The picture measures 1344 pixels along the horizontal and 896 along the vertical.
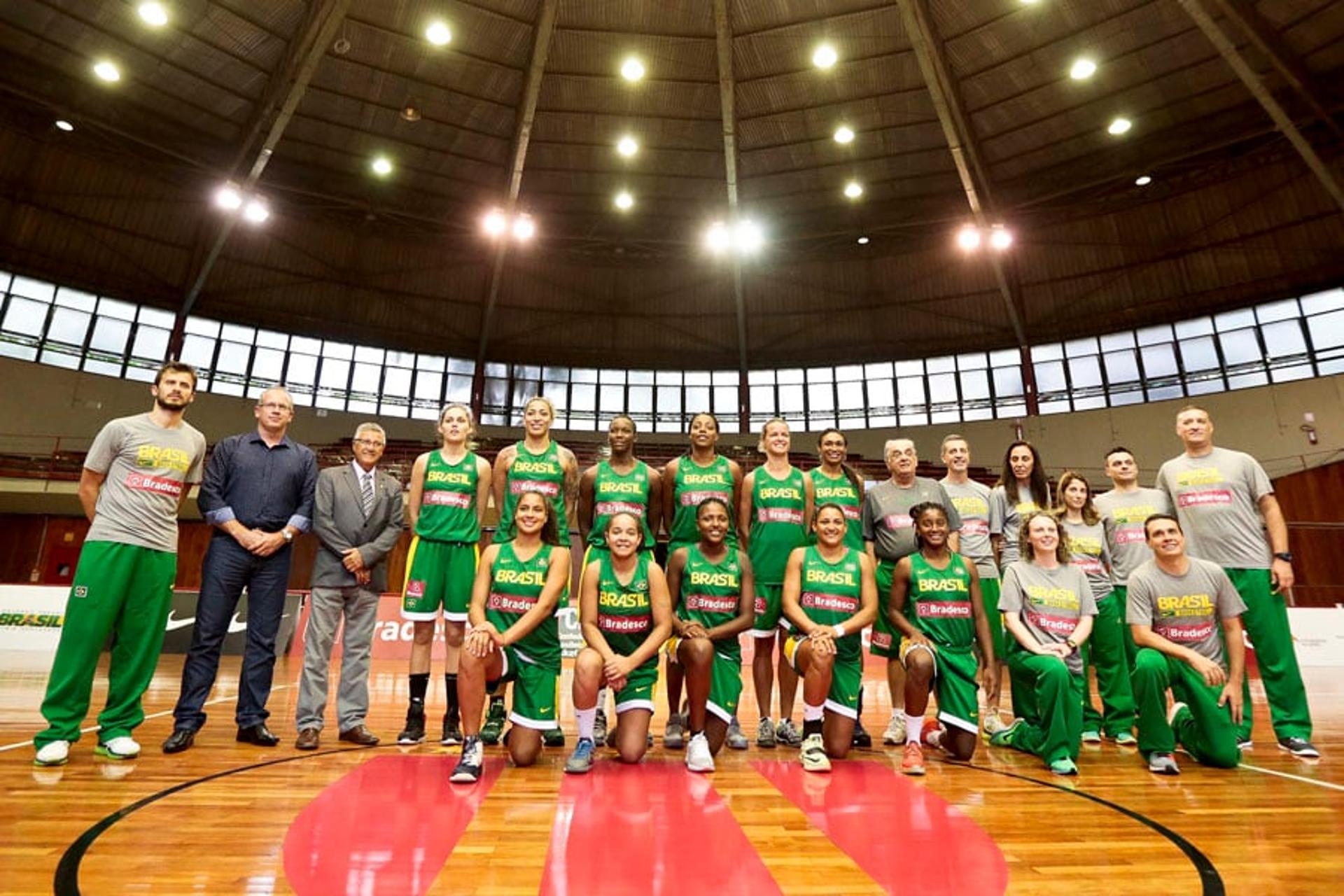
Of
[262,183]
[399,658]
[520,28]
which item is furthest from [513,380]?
[399,658]

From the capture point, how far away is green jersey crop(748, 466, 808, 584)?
14.3 ft

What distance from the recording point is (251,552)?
3889mm

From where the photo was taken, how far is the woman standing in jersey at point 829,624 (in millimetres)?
3635

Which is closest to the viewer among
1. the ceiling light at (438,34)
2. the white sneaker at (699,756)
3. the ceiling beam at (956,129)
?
the white sneaker at (699,756)

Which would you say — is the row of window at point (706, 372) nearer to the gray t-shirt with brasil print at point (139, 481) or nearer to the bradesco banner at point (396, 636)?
the bradesco banner at point (396, 636)

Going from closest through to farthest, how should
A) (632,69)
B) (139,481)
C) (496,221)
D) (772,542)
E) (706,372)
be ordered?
1. (139,481)
2. (772,542)
3. (632,69)
4. (496,221)
5. (706,372)

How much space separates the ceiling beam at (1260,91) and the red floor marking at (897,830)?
1385cm

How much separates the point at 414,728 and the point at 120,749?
4.35 feet

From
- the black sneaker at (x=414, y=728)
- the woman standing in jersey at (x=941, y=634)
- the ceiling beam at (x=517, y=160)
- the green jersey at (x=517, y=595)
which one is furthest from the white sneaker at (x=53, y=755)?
the ceiling beam at (x=517, y=160)

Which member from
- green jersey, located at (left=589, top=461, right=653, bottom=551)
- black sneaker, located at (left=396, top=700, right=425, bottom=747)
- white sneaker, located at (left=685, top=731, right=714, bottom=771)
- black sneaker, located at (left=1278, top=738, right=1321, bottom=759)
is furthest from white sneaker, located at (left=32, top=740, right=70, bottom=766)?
black sneaker, located at (left=1278, top=738, right=1321, bottom=759)

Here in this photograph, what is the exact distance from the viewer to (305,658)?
401 centimetres

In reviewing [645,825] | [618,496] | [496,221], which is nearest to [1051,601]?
[618,496]

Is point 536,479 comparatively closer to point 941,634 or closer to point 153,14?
point 941,634

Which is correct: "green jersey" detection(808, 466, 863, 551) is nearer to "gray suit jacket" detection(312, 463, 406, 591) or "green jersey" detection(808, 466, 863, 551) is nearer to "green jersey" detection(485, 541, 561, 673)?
"green jersey" detection(485, 541, 561, 673)
